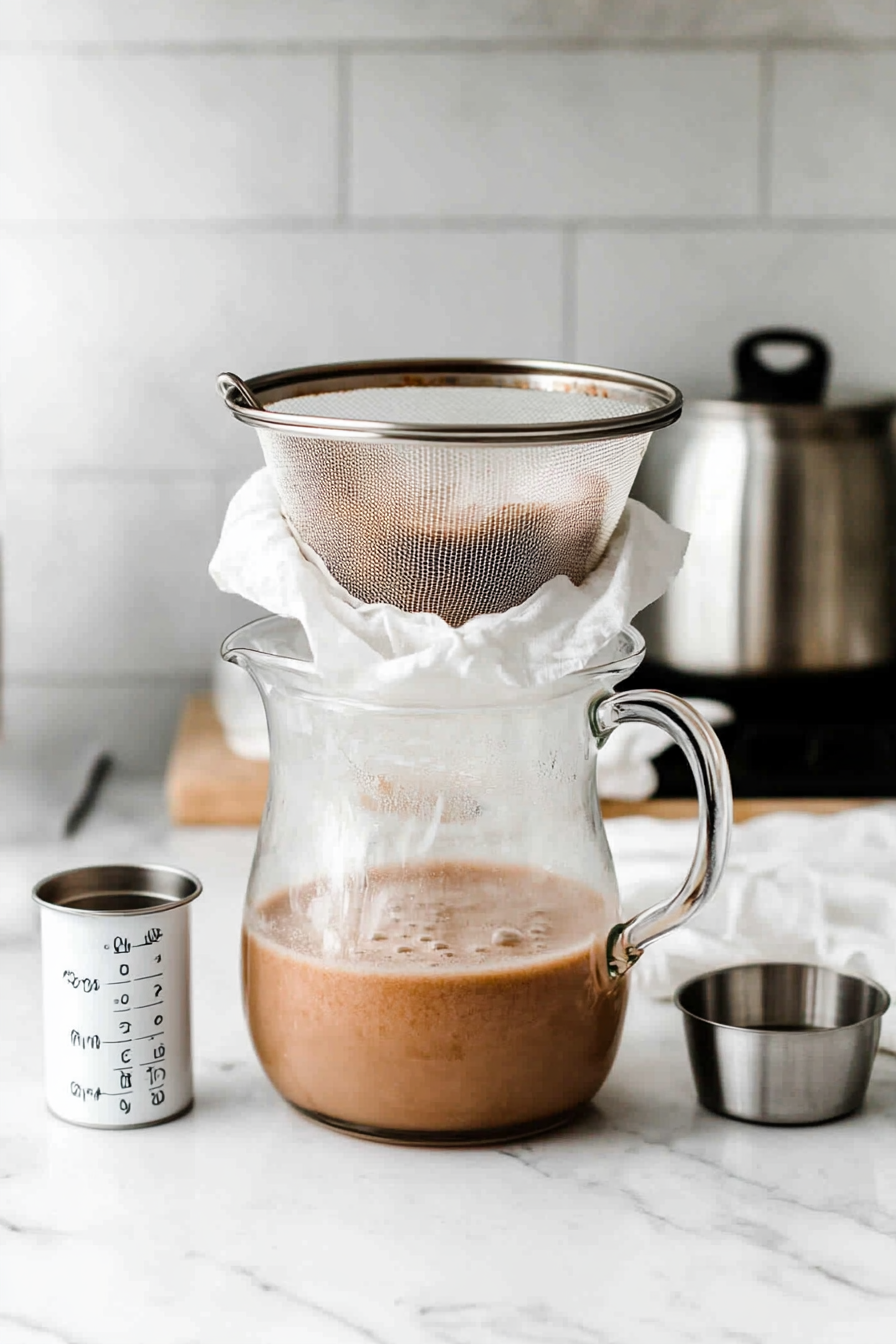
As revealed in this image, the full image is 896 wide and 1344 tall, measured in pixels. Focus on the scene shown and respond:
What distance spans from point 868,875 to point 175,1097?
0.50 meters

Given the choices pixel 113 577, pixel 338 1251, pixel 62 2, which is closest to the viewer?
pixel 338 1251

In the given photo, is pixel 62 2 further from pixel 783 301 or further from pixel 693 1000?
pixel 693 1000

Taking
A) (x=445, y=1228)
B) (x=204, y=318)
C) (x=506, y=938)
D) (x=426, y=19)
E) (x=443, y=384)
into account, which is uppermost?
(x=426, y=19)

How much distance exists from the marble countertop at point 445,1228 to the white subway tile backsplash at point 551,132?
0.91 m

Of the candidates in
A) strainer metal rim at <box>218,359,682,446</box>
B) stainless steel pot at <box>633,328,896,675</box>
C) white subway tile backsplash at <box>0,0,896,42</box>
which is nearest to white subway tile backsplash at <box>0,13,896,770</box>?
white subway tile backsplash at <box>0,0,896,42</box>

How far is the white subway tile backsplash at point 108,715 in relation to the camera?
1572 millimetres

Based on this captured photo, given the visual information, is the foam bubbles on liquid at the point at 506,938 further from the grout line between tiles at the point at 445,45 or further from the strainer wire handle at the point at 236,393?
the grout line between tiles at the point at 445,45

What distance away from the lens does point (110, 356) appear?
1505 mm

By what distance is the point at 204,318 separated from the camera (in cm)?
150

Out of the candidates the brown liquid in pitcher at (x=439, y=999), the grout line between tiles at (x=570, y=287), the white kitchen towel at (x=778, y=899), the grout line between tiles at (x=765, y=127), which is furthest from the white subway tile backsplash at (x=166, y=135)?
the brown liquid in pitcher at (x=439, y=999)

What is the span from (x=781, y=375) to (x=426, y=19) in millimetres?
448

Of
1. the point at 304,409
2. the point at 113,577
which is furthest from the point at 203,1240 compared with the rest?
the point at 113,577

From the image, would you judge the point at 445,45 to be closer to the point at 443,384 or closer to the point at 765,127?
the point at 765,127

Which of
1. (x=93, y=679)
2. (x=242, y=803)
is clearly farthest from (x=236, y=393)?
(x=93, y=679)
